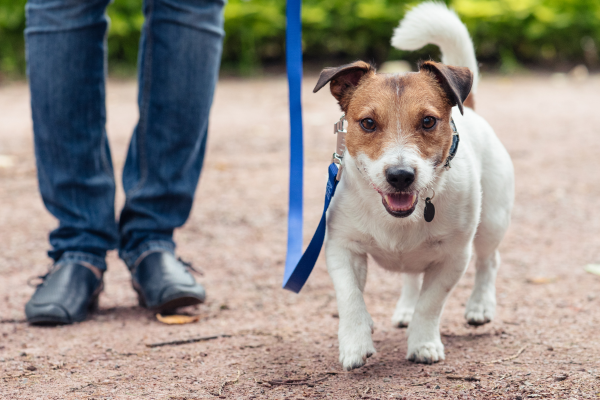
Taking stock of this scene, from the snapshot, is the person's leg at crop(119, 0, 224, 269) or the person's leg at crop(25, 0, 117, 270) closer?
the person's leg at crop(25, 0, 117, 270)

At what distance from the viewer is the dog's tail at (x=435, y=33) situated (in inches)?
111

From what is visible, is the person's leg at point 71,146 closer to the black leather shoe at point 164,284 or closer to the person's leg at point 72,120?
the person's leg at point 72,120

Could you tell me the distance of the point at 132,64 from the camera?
11219mm

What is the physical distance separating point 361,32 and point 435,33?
8502 mm

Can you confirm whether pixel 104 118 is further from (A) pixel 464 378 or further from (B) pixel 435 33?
(A) pixel 464 378

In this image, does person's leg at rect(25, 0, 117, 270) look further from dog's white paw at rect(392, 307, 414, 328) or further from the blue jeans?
dog's white paw at rect(392, 307, 414, 328)

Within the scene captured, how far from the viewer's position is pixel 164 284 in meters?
3.06

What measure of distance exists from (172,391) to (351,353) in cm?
59

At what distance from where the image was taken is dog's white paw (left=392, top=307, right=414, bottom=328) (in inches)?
119

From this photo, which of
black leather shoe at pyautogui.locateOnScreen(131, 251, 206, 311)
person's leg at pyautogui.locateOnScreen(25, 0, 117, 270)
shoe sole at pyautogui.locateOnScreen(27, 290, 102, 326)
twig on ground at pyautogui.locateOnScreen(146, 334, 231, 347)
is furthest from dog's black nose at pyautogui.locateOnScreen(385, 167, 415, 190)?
shoe sole at pyautogui.locateOnScreen(27, 290, 102, 326)

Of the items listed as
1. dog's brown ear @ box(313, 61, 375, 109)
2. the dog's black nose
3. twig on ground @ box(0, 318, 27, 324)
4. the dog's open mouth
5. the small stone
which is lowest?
twig on ground @ box(0, 318, 27, 324)

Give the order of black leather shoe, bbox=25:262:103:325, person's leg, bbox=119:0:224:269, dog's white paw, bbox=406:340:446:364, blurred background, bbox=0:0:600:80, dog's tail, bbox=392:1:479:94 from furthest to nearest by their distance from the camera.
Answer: blurred background, bbox=0:0:600:80, person's leg, bbox=119:0:224:269, black leather shoe, bbox=25:262:103:325, dog's tail, bbox=392:1:479:94, dog's white paw, bbox=406:340:446:364

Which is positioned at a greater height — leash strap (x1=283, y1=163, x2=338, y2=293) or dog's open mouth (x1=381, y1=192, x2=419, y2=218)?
dog's open mouth (x1=381, y1=192, x2=419, y2=218)

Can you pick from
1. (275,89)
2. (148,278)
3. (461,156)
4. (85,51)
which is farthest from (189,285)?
(275,89)
